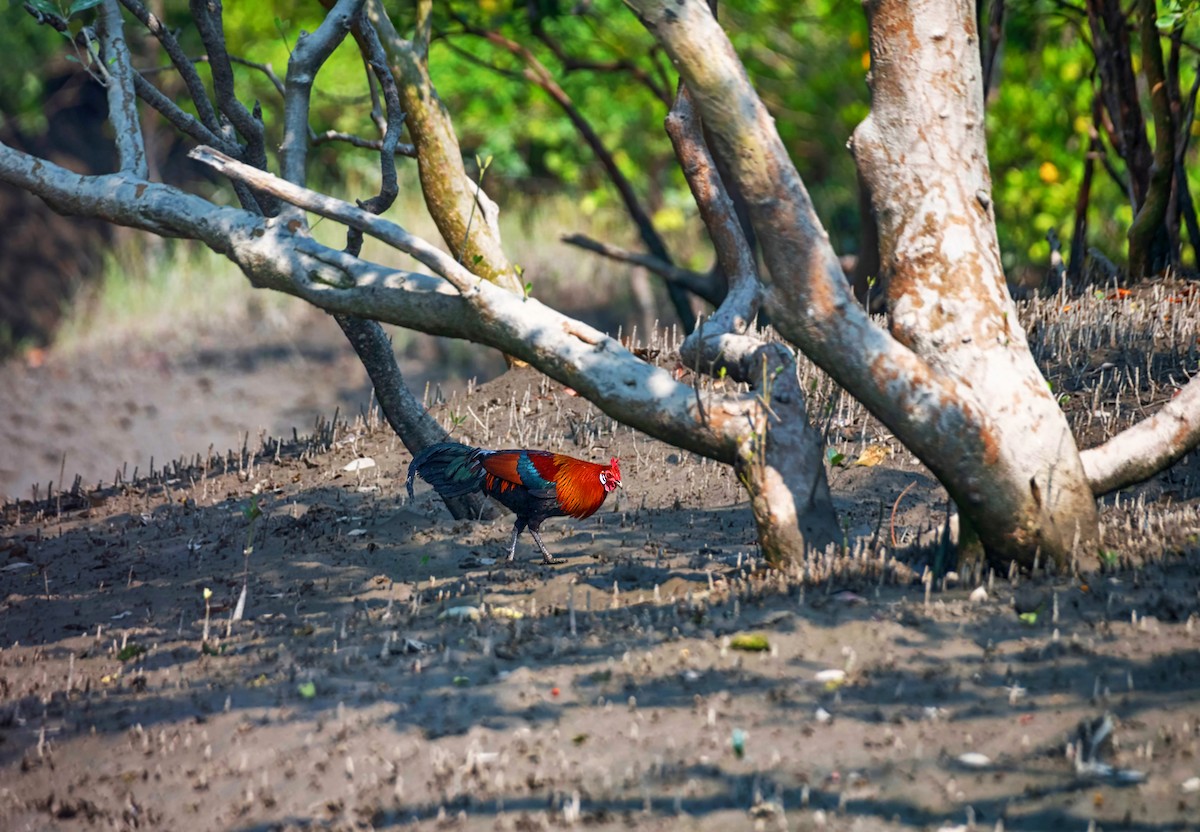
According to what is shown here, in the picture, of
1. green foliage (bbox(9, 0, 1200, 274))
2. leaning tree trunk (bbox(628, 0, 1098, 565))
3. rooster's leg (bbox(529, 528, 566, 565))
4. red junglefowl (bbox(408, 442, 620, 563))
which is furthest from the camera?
green foliage (bbox(9, 0, 1200, 274))

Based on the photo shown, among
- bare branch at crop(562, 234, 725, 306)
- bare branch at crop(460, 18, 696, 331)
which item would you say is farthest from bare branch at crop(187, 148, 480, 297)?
bare branch at crop(460, 18, 696, 331)

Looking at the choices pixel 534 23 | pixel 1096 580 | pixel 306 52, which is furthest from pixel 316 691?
pixel 534 23

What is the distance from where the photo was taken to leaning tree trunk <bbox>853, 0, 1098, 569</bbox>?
471 centimetres

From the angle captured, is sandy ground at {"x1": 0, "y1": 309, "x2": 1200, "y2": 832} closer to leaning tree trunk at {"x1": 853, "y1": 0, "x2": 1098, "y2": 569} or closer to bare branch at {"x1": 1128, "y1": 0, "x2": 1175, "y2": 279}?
leaning tree trunk at {"x1": 853, "y1": 0, "x2": 1098, "y2": 569}

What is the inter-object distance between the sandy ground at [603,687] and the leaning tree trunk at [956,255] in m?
0.37

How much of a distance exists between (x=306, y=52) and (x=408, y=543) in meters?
2.46

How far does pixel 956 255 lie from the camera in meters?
4.84

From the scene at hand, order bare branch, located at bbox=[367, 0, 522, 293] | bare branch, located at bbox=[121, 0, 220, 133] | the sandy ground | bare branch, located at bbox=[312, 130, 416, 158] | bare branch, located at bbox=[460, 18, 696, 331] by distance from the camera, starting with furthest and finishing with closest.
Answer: bare branch, located at bbox=[460, 18, 696, 331]
bare branch, located at bbox=[367, 0, 522, 293]
bare branch, located at bbox=[312, 130, 416, 158]
bare branch, located at bbox=[121, 0, 220, 133]
the sandy ground

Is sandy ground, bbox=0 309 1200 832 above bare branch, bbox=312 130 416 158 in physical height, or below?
below

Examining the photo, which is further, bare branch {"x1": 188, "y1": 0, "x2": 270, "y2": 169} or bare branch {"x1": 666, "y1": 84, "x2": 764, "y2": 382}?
bare branch {"x1": 188, "y1": 0, "x2": 270, "y2": 169}

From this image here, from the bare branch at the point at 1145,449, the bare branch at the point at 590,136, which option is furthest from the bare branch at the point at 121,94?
the bare branch at the point at 590,136

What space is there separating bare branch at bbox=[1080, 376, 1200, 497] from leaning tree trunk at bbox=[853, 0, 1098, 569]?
151mm

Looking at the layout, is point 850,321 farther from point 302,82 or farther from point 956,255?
point 302,82

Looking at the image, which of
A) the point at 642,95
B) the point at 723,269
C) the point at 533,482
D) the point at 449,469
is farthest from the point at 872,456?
the point at 642,95
